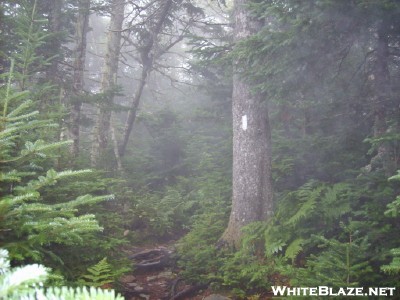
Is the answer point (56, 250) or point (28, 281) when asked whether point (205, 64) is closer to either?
point (56, 250)

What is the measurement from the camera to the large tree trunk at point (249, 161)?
7395 mm

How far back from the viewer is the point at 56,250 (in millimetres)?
3854

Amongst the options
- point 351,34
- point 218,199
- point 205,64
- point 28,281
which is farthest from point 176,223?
point 28,281

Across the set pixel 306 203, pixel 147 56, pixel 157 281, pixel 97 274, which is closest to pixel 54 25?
pixel 147 56

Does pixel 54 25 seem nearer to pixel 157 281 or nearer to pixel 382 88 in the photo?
pixel 157 281

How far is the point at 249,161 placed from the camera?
752 centimetres

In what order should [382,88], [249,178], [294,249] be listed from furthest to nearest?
[249,178] → [382,88] → [294,249]

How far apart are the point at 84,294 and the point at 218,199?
818 centimetres

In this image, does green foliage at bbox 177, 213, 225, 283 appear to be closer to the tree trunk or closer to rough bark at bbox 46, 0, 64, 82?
the tree trunk

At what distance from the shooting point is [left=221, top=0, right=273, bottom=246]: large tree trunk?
24.3 feet

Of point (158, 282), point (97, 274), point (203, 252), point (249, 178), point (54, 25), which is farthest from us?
point (54, 25)

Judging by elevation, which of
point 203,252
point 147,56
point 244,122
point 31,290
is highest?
point 147,56

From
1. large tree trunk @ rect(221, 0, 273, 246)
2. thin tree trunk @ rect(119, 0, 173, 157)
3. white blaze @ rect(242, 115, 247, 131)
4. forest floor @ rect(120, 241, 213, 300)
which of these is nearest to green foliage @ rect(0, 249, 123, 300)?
forest floor @ rect(120, 241, 213, 300)

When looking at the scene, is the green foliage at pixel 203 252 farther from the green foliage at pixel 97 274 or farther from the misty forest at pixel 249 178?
the green foliage at pixel 97 274
